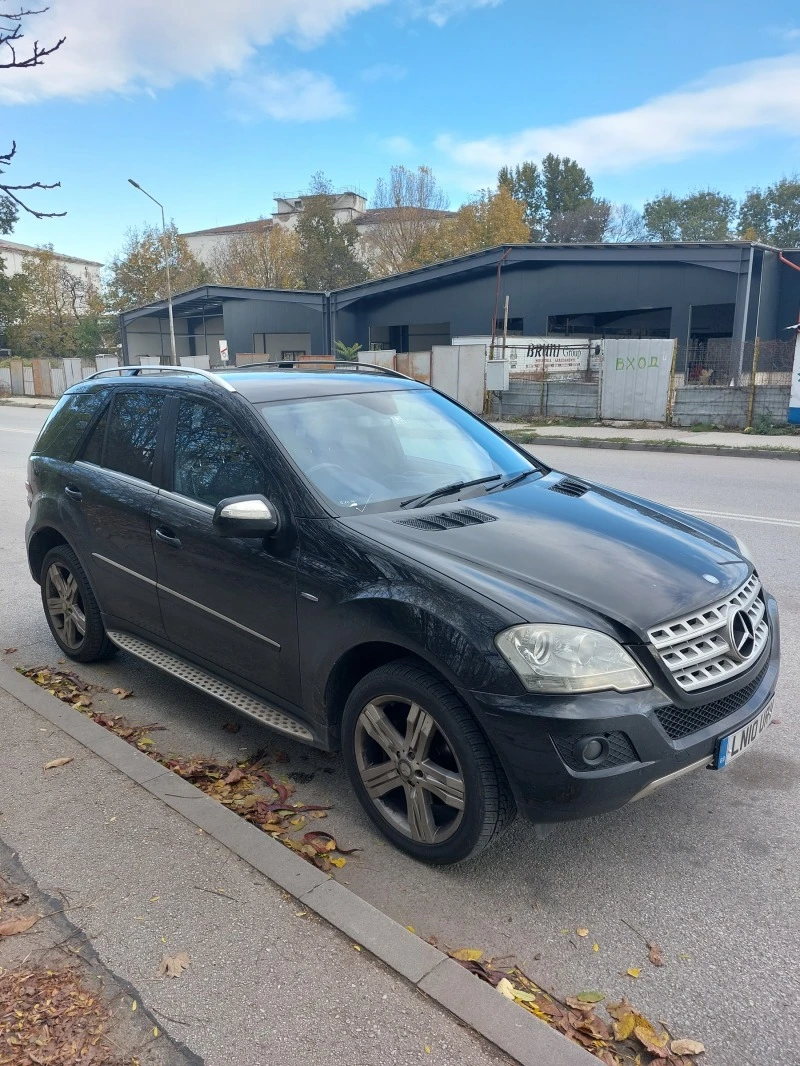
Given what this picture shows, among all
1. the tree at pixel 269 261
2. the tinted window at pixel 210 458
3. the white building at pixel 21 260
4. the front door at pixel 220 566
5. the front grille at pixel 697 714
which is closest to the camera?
the front grille at pixel 697 714

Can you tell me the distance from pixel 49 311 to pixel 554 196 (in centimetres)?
5114

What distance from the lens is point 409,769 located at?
9.45ft

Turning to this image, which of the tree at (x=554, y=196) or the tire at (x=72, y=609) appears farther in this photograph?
the tree at (x=554, y=196)

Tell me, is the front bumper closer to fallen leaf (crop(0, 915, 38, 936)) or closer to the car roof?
fallen leaf (crop(0, 915, 38, 936))

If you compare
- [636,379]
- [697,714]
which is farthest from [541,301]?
[697,714]

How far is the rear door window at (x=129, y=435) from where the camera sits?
4188mm

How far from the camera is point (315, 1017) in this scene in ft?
7.17

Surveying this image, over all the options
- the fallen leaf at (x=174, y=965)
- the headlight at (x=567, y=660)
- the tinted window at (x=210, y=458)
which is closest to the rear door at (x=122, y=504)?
the tinted window at (x=210, y=458)

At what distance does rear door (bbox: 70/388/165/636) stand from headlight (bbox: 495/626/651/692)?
217 cm

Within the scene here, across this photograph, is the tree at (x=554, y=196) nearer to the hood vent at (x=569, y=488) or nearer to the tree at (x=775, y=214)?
the tree at (x=775, y=214)

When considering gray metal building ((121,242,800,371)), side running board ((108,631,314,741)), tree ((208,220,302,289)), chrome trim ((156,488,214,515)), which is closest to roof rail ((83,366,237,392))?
chrome trim ((156,488,214,515))

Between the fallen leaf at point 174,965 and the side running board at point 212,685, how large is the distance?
1011mm

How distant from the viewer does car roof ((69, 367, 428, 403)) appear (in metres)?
3.82

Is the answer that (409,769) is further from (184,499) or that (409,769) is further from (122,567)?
(122,567)
